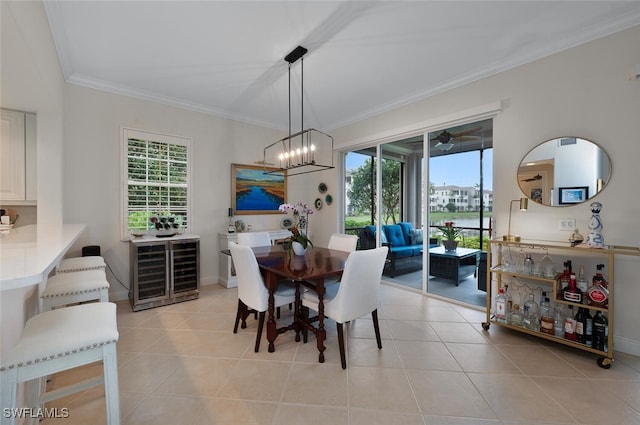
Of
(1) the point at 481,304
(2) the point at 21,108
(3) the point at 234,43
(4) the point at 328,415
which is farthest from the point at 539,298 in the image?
(2) the point at 21,108

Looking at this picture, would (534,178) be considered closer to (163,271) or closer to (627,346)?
(627,346)

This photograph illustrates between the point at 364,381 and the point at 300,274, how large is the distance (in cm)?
88

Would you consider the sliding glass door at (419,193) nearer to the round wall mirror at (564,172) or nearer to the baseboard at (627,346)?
the round wall mirror at (564,172)

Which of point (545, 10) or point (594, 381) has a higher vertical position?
point (545, 10)

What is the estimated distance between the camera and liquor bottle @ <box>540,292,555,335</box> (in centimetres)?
231

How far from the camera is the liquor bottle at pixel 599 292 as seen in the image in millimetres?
2061

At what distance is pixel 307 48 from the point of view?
2.63 meters

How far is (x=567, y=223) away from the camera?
97.3 inches

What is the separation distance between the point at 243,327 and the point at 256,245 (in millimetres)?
1033

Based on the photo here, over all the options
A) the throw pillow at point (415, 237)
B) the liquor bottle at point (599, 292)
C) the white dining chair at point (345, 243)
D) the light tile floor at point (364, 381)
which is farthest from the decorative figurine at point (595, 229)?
the throw pillow at point (415, 237)

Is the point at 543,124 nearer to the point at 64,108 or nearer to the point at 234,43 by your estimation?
the point at 234,43

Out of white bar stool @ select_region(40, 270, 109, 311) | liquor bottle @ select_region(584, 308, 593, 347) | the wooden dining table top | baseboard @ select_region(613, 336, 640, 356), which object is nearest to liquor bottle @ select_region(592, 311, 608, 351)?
liquor bottle @ select_region(584, 308, 593, 347)

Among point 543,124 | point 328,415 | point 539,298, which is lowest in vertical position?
point 328,415

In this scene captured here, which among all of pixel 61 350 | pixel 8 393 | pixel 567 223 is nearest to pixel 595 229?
pixel 567 223
